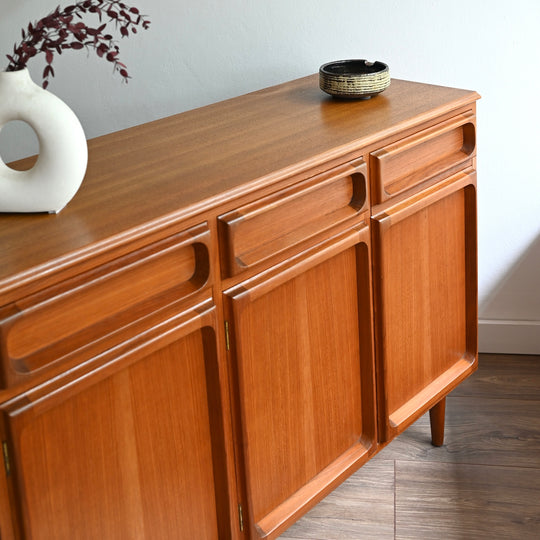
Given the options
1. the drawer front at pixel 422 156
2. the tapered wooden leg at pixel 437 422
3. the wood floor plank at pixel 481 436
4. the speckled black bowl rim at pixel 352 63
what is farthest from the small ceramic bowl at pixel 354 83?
the wood floor plank at pixel 481 436

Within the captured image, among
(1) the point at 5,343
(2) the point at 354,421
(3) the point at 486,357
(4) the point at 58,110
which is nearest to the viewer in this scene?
(1) the point at 5,343

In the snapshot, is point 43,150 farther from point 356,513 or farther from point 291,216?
point 356,513

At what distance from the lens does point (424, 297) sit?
213 centimetres

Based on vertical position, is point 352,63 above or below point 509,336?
above

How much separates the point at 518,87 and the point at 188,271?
1489 mm

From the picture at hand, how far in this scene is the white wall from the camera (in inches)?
94.6

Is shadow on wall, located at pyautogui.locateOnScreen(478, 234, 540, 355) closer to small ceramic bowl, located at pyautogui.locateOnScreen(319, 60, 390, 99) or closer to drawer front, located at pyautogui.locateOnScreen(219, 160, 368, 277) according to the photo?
small ceramic bowl, located at pyautogui.locateOnScreen(319, 60, 390, 99)

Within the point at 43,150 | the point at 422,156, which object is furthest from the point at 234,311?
the point at 422,156

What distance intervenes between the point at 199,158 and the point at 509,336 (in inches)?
61.1

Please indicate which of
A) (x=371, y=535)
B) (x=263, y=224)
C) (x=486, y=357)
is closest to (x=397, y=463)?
(x=371, y=535)

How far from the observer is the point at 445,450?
241 cm

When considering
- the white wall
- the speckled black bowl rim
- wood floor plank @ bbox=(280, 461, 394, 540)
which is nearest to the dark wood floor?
wood floor plank @ bbox=(280, 461, 394, 540)

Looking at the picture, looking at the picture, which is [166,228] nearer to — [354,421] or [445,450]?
[354,421]

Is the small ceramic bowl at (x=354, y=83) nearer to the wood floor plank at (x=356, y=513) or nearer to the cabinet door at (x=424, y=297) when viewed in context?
the cabinet door at (x=424, y=297)
